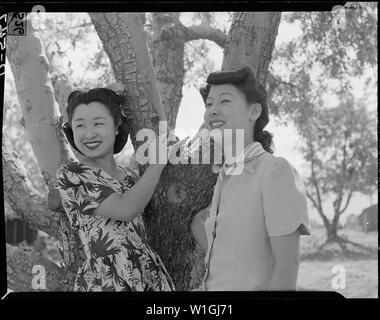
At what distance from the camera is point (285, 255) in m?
1.79

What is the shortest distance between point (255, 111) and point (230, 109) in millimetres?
86

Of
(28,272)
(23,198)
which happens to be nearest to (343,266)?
(28,272)

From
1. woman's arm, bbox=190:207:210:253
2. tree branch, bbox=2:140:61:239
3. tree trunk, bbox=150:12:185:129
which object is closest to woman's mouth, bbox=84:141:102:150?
woman's arm, bbox=190:207:210:253

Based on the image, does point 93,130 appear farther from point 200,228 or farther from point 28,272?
point 28,272

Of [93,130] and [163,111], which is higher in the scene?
[163,111]

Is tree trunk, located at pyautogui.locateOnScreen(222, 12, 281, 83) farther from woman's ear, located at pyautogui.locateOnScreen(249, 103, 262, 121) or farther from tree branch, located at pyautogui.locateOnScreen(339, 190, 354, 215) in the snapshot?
tree branch, located at pyautogui.locateOnScreen(339, 190, 354, 215)

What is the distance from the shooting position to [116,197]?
2023 mm

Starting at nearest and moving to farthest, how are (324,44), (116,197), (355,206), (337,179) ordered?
(116,197), (355,206), (337,179), (324,44)

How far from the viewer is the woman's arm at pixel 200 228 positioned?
2.27 meters

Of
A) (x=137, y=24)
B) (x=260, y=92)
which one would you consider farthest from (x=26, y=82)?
(x=260, y=92)

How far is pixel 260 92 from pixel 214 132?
0.21m

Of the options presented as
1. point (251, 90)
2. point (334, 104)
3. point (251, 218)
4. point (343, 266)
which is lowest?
point (343, 266)
